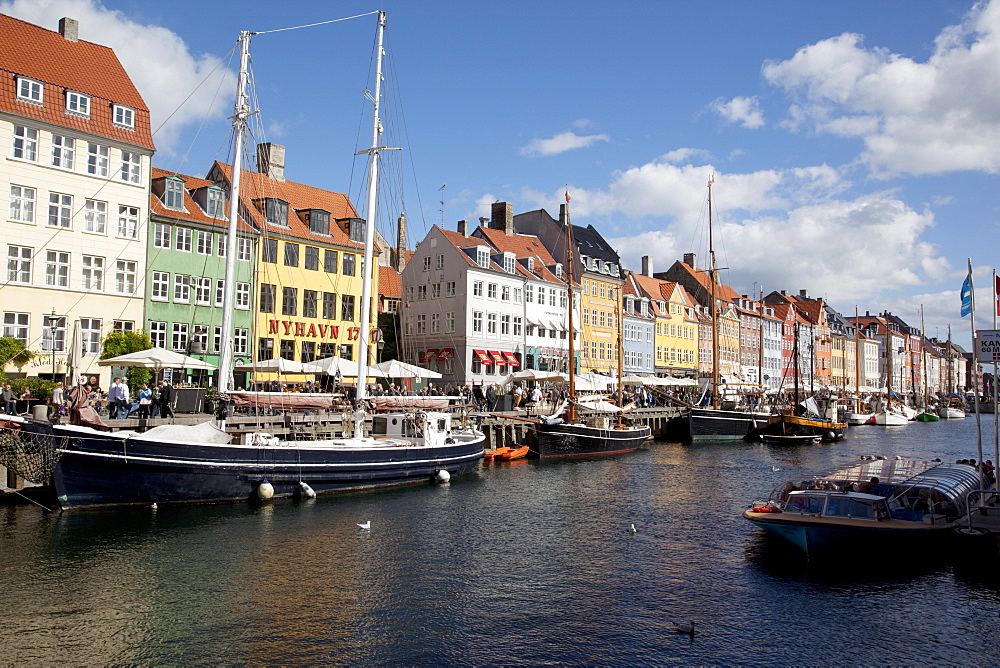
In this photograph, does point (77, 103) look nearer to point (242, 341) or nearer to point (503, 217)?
point (242, 341)

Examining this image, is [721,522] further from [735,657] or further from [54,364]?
[54,364]

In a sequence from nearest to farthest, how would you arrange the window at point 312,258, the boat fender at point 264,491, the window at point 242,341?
the boat fender at point 264,491
the window at point 242,341
the window at point 312,258

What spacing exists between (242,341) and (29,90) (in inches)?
665

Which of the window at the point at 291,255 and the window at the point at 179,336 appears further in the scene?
the window at the point at 291,255

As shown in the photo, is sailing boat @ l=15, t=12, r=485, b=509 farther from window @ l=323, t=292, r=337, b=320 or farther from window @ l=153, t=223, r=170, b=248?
window @ l=323, t=292, r=337, b=320

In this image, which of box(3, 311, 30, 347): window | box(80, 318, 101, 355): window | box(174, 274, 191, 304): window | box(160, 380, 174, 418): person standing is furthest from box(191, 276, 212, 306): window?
box(160, 380, 174, 418): person standing

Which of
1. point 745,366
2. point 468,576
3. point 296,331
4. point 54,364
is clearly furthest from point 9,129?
point 745,366

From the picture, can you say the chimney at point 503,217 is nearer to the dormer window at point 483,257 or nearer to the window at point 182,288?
the dormer window at point 483,257

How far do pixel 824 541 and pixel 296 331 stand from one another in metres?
37.4

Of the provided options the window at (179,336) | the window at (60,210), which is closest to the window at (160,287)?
the window at (179,336)

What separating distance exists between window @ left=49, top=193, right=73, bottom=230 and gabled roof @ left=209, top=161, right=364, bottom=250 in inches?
417

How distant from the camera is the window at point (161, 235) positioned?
45.2 metres

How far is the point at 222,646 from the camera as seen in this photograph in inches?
573

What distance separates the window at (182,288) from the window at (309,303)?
297 inches
